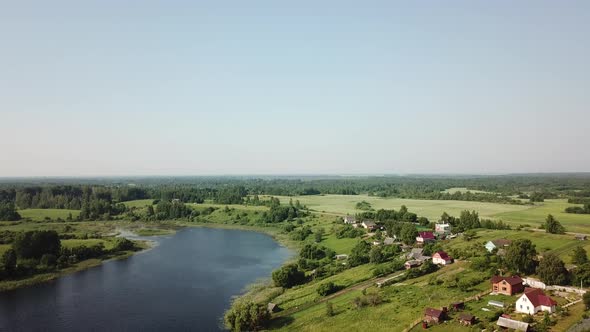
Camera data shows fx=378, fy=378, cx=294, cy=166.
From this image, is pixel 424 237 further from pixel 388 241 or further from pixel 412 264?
pixel 412 264

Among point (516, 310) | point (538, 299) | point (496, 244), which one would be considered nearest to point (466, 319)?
point (516, 310)

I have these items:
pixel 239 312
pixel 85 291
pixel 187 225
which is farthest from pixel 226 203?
pixel 239 312

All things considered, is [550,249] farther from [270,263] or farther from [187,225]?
[187,225]

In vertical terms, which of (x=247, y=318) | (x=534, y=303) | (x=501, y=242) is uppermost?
(x=501, y=242)

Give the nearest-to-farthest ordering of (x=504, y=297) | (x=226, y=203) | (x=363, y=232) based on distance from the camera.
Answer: (x=504, y=297), (x=363, y=232), (x=226, y=203)

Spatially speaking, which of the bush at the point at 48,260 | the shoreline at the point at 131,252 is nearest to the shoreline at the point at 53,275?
the shoreline at the point at 131,252

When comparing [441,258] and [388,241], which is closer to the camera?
[441,258]

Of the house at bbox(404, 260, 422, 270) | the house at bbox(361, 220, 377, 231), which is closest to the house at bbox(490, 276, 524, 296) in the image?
the house at bbox(404, 260, 422, 270)
